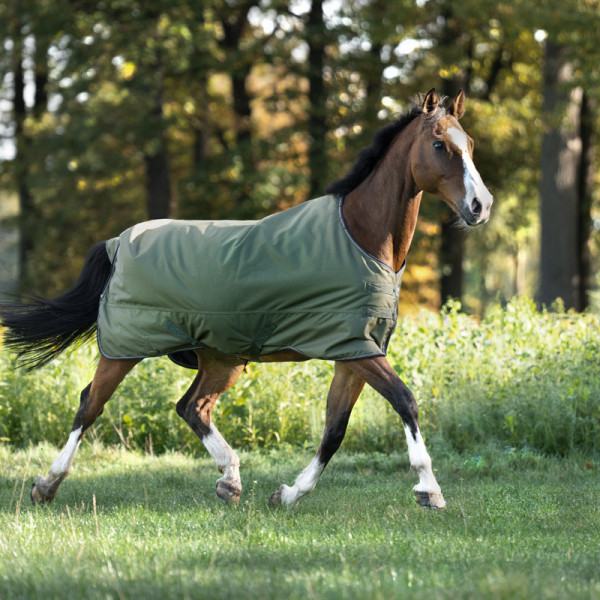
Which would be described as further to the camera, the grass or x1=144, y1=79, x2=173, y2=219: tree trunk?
x1=144, y1=79, x2=173, y2=219: tree trunk

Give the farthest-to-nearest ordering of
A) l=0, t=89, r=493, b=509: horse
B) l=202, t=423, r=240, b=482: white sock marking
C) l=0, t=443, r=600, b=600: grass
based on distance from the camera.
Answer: l=202, t=423, r=240, b=482: white sock marking
l=0, t=89, r=493, b=509: horse
l=0, t=443, r=600, b=600: grass

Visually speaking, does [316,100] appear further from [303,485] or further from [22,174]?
[303,485]

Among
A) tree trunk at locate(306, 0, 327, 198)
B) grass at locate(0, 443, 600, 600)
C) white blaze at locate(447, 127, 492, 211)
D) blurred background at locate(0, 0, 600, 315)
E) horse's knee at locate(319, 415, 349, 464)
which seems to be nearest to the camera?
grass at locate(0, 443, 600, 600)

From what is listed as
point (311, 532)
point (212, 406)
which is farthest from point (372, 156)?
point (311, 532)

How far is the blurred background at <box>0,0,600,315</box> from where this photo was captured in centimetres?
1859

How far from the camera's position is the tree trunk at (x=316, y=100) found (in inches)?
771

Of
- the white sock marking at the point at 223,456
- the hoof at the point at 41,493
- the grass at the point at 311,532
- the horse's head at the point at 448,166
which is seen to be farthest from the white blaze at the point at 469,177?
the hoof at the point at 41,493

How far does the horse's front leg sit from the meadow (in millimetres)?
141

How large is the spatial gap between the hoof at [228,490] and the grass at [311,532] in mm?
79

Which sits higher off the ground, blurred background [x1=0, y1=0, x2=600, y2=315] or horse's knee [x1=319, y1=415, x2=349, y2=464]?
blurred background [x1=0, y1=0, x2=600, y2=315]

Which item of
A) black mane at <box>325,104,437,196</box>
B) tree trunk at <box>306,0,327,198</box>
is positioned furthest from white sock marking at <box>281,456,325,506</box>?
tree trunk at <box>306,0,327,198</box>

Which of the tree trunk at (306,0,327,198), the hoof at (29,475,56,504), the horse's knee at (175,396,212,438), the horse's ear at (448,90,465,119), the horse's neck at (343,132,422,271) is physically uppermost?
the tree trunk at (306,0,327,198)

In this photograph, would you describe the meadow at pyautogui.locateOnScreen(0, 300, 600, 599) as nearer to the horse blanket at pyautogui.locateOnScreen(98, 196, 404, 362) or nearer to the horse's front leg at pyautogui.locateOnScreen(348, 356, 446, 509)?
the horse's front leg at pyautogui.locateOnScreen(348, 356, 446, 509)

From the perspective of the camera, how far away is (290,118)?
72.1ft
